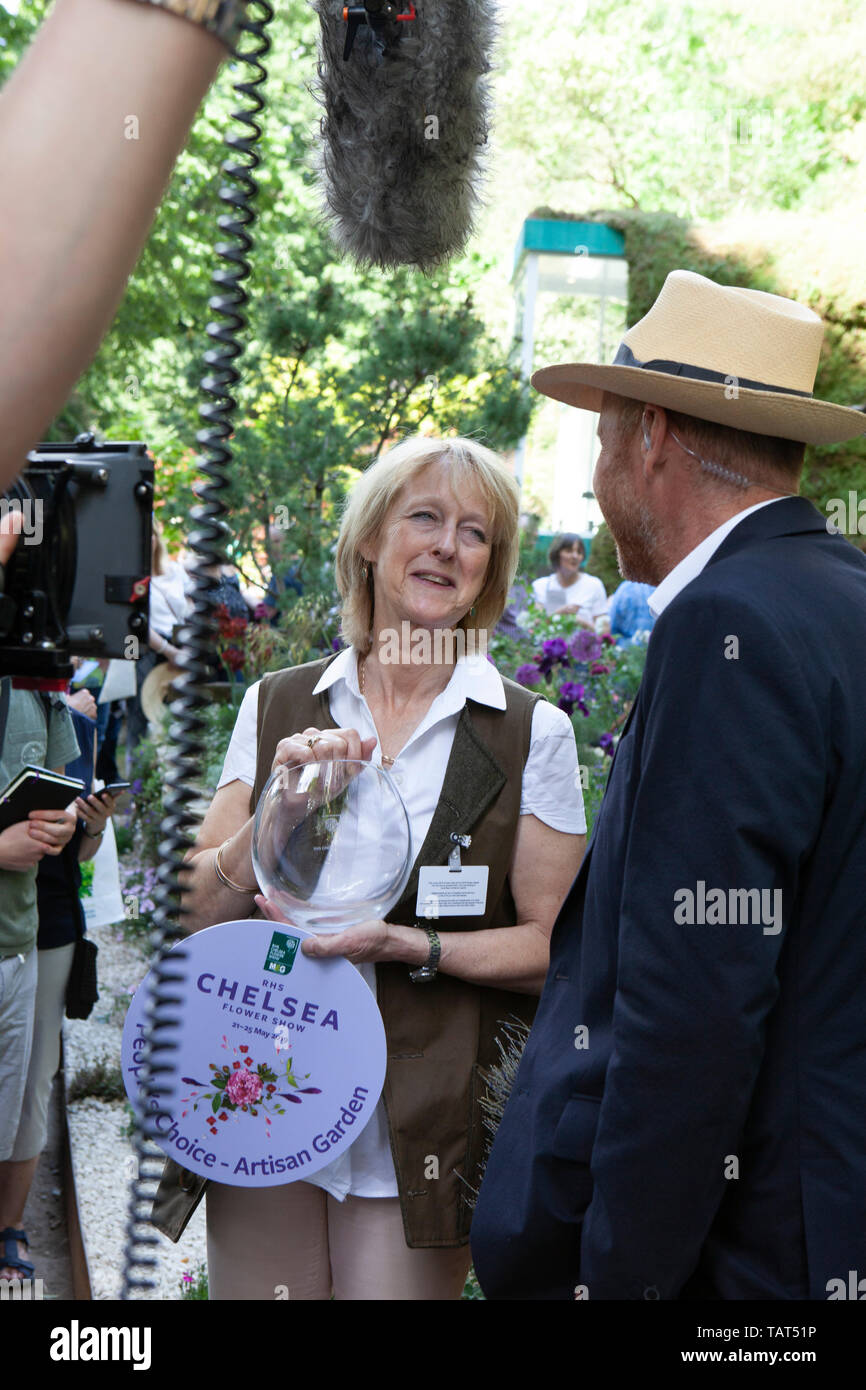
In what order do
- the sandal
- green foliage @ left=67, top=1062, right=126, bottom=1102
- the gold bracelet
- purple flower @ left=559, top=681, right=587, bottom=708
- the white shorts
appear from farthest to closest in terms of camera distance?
1. green foliage @ left=67, top=1062, right=126, bottom=1102
2. purple flower @ left=559, top=681, right=587, bottom=708
3. the sandal
4. the white shorts
5. the gold bracelet

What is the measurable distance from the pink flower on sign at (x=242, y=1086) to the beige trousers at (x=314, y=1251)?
9.2 inches

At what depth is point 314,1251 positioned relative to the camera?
216 centimetres

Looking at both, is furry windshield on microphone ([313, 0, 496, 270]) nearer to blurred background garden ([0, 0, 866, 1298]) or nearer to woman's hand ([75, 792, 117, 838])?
blurred background garden ([0, 0, 866, 1298])

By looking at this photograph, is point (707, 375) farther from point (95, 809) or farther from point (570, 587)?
point (570, 587)

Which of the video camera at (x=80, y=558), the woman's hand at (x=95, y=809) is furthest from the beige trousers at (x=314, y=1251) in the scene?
the woman's hand at (x=95, y=809)

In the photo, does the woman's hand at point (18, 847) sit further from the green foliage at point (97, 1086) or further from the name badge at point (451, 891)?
the green foliage at point (97, 1086)

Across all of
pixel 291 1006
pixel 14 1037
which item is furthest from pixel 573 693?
pixel 291 1006

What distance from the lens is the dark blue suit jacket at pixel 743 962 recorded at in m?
1.44

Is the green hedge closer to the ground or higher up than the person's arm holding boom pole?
higher up

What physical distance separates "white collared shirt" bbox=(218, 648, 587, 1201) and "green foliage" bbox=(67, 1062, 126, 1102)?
2.76 m

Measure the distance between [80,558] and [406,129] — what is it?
86 cm

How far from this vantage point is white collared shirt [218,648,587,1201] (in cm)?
226

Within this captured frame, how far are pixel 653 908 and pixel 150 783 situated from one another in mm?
5415

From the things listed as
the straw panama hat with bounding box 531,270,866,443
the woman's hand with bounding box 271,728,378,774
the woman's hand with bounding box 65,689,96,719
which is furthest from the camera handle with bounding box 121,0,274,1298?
the woman's hand with bounding box 65,689,96,719
